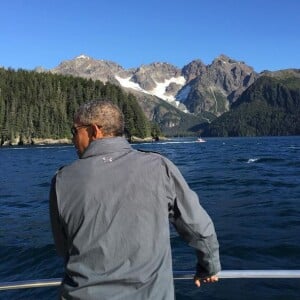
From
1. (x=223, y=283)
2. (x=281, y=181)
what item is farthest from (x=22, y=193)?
(x=223, y=283)

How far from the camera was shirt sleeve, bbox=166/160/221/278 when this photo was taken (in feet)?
12.1

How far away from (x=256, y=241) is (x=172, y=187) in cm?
1180

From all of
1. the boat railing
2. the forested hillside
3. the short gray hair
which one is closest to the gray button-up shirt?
the short gray hair

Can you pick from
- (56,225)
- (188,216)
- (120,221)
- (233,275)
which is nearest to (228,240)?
(233,275)

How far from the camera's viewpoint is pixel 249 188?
2759 centimetres

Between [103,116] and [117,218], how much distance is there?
0.84m

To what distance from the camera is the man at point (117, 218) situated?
3.44m

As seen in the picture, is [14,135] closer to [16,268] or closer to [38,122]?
[38,122]

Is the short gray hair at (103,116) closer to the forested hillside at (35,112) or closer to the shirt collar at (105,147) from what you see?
the shirt collar at (105,147)

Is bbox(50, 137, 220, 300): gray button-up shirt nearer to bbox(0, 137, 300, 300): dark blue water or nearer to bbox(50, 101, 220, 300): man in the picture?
bbox(50, 101, 220, 300): man

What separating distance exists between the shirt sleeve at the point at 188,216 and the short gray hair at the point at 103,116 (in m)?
0.52

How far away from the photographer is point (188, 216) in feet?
12.2

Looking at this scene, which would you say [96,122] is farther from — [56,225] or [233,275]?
[233,275]

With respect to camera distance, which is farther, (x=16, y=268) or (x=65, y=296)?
(x=16, y=268)
